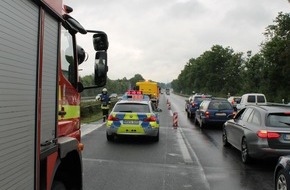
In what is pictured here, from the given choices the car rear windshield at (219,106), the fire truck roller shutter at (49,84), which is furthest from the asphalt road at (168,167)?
the car rear windshield at (219,106)

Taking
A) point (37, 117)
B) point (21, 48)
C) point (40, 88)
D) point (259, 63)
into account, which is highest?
point (259, 63)

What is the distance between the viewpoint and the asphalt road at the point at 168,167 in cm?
768

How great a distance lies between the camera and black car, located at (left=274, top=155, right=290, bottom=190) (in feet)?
19.7

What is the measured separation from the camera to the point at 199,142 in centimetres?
1434

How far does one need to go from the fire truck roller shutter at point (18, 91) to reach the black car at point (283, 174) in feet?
13.5

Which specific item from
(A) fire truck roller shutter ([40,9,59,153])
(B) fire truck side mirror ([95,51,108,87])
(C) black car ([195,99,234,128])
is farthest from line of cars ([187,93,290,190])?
(C) black car ([195,99,234,128])

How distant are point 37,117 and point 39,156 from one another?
32 cm

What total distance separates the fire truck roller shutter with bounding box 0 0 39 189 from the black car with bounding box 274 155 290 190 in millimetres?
4109

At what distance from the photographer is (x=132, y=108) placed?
46.1ft

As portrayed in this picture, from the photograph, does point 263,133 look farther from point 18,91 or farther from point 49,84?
point 18,91

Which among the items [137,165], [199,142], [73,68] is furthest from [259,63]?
[73,68]

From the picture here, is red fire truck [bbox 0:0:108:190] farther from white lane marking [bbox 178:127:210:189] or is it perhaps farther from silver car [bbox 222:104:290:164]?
silver car [bbox 222:104:290:164]

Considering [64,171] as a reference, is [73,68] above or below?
above

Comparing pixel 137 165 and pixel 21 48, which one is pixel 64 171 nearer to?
pixel 21 48
